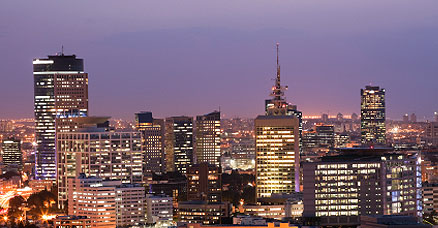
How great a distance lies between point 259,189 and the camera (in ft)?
459

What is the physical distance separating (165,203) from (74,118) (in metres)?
38.6

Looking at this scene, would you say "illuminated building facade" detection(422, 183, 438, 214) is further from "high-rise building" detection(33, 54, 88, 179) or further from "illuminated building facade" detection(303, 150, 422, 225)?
"high-rise building" detection(33, 54, 88, 179)

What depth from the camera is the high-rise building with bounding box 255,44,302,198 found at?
140 m

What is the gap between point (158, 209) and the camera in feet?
395

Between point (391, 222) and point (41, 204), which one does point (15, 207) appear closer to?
point (41, 204)

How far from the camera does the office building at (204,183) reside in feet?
447

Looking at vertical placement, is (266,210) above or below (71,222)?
below

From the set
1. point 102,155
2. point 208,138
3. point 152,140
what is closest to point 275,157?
point 102,155

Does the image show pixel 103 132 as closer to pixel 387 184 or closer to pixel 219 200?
pixel 219 200

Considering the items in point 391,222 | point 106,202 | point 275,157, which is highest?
point 275,157

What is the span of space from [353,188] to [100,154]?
4152 cm

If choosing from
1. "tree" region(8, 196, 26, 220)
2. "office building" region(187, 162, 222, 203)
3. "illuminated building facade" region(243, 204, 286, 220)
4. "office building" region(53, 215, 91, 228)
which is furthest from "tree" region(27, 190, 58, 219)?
"illuminated building facade" region(243, 204, 286, 220)

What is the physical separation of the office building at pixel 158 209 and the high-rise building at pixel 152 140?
5420 centimetres

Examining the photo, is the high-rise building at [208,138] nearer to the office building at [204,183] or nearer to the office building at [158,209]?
the office building at [204,183]
